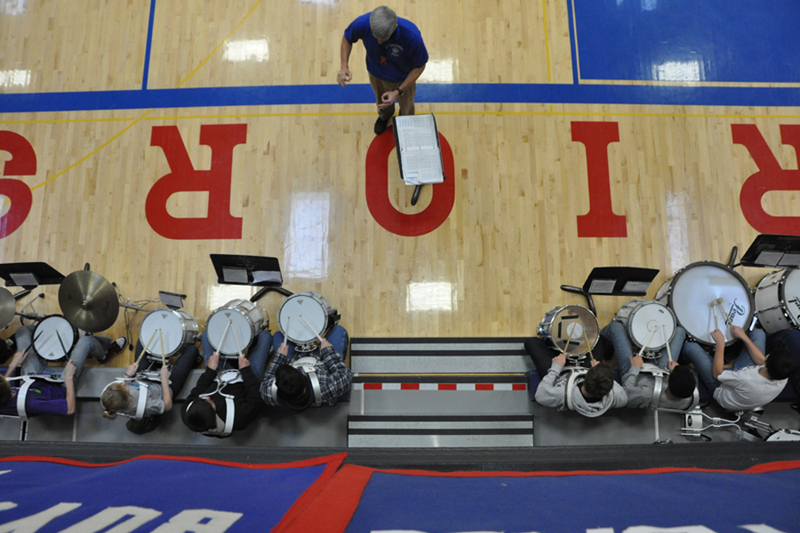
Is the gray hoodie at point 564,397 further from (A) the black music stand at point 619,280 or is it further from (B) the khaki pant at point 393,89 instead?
(B) the khaki pant at point 393,89

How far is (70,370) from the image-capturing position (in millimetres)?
4879

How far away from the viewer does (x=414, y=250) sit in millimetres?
5691

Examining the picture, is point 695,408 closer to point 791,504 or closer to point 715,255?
point 715,255

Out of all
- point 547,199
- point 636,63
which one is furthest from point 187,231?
point 636,63

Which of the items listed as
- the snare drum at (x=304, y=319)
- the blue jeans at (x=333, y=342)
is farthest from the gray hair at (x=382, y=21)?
the blue jeans at (x=333, y=342)

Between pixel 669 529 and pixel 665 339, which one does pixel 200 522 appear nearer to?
pixel 669 529

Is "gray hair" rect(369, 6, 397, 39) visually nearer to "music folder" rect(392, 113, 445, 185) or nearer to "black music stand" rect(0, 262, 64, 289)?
"music folder" rect(392, 113, 445, 185)

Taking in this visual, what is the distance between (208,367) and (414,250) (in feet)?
8.39

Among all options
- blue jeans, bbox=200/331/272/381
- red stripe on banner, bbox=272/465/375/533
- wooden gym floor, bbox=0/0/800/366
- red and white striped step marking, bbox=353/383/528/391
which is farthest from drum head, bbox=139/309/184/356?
red stripe on banner, bbox=272/465/375/533

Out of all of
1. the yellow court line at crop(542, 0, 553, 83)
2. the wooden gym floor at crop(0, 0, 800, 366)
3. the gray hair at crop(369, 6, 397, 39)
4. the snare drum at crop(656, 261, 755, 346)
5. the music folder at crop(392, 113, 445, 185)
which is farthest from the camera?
the yellow court line at crop(542, 0, 553, 83)

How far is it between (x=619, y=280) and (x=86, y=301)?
5169mm

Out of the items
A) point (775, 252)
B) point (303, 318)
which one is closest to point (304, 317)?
point (303, 318)

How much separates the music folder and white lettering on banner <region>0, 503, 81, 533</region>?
4084 millimetres

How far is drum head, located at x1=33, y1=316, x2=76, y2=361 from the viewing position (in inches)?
200
